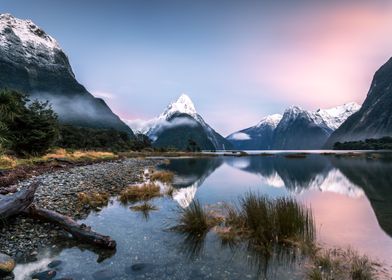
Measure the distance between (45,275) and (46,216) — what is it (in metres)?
4.24

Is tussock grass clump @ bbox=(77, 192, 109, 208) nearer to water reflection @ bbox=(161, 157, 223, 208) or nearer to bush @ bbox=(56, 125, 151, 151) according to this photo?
water reflection @ bbox=(161, 157, 223, 208)

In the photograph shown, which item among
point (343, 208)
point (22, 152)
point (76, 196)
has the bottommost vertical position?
point (343, 208)

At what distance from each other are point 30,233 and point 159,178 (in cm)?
2029

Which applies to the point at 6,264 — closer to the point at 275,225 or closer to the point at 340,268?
the point at 275,225

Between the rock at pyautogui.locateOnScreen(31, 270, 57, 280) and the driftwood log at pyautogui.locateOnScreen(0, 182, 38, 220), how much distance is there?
12.9 ft

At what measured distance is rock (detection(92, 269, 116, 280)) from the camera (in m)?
7.32

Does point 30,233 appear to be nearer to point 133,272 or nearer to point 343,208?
point 133,272

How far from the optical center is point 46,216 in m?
11.0

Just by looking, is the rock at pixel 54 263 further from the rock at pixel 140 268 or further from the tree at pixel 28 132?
the tree at pixel 28 132

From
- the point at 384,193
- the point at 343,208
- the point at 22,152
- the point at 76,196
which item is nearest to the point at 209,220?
the point at 76,196

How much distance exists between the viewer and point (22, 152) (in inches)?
1254

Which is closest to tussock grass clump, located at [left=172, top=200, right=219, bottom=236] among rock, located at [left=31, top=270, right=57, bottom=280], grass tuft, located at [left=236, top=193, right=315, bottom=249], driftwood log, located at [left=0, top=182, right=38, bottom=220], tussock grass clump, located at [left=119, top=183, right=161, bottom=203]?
grass tuft, located at [left=236, top=193, right=315, bottom=249]

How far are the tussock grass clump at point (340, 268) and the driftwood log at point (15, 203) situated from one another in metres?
10.4

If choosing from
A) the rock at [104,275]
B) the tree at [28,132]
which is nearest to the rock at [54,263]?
the rock at [104,275]
